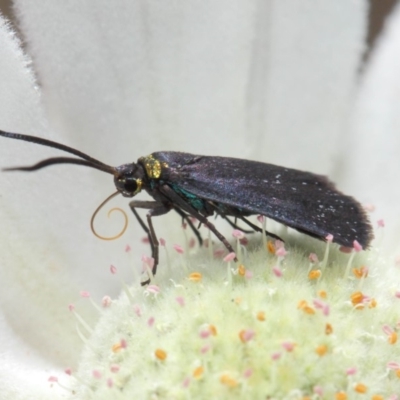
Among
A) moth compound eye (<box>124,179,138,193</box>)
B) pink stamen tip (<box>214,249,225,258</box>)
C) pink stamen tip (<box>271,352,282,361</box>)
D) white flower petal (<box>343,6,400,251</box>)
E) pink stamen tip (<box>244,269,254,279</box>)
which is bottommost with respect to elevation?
pink stamen tip (<box>271,352,282,361</box>)

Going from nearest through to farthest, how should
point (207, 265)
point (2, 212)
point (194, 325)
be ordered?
point (194, 325), point (207, 265), point (2, 212)

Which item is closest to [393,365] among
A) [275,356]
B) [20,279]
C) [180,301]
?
[275,356]

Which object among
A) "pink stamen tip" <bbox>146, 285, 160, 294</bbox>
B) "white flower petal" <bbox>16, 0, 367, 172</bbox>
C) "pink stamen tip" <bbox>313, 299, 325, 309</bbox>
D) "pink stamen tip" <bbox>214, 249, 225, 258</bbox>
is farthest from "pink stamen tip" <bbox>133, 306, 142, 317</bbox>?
"white flower petal" <bbox>16, 0, 367, 172</bbox>

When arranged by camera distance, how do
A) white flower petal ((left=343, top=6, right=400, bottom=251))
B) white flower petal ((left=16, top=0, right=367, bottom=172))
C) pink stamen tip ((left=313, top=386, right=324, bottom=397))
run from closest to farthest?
1. pink stamen tip ((left=313, top=386, right=324, bottom=397))
2. white flower petal ((left=16, top=0, right=367, bottom=172))
3. white flower petal ((left=343, top=6, right=400, bottom=251))

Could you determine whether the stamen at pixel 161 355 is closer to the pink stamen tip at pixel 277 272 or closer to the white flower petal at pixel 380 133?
the pink stamen tip at pixel 277 272

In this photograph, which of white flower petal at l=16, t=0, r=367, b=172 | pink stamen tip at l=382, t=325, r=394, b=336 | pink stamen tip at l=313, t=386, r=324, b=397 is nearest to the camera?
pink stamen tip at l=313, t=386, r=324, b=397

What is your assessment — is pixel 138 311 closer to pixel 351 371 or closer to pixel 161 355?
pixel 161 355

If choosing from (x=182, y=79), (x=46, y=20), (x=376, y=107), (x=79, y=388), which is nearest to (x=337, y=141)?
(x=376, y=107)

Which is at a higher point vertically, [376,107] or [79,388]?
[376,107]

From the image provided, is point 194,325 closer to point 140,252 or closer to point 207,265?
point 207,265

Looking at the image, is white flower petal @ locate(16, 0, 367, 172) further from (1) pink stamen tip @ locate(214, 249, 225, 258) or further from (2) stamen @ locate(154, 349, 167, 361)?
(2) stamen @ locate(154, 349, 167, 361)

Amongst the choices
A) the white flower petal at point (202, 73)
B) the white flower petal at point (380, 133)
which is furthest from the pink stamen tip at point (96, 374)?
the white flower petal at point (380, 133)
